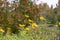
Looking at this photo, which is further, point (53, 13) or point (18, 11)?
point (53, 13)

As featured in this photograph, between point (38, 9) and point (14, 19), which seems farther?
point (38, 9)

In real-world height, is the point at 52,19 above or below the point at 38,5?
below

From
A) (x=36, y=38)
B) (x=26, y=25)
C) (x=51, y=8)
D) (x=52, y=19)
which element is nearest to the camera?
(x=36, y=38)

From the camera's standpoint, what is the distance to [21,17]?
8.59 meters

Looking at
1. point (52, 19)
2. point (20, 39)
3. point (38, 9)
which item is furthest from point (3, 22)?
point (52, 19)

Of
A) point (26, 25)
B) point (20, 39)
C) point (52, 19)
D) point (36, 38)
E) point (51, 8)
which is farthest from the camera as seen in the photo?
point (52, 19)

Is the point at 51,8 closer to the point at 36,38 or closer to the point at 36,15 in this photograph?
the point at 36,15

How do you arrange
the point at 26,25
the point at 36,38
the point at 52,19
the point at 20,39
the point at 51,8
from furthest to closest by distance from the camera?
1. the point at 52,19
2. the point at 51,8
3. the point at 26,25
4. the point at 36,38
5. the point at 20,39

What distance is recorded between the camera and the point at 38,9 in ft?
29.5

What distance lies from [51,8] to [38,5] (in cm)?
380

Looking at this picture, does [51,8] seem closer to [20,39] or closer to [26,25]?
[26,25]

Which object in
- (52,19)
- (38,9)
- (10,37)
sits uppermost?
(38,9)

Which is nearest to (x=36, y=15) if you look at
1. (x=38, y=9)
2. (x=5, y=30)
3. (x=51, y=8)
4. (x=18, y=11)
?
(x=38, y=9)

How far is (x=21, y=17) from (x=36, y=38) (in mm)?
955
